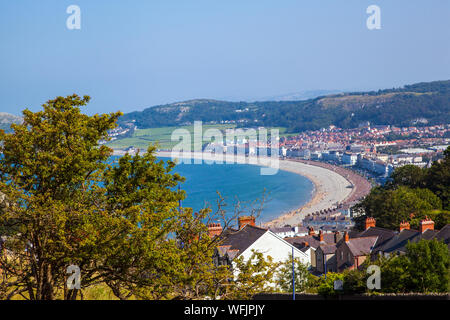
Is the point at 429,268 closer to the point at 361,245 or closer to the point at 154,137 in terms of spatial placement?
the point at 361,245

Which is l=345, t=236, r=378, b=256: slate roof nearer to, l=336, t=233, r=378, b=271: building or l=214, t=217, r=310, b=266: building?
l=336, t=233, r=378, b=271: building

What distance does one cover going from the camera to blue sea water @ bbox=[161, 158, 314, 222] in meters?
55.7

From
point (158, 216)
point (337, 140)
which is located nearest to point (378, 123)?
point (337, 140)

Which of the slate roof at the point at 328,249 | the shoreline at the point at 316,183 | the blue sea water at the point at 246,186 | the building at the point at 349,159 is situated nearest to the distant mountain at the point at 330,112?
the building at the point at 349,159

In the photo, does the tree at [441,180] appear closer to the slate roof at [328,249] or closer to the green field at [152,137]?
the slate roof at [328,249]

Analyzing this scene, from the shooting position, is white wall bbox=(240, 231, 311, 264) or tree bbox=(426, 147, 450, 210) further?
tree bbox=(426, 147, 450, 210)

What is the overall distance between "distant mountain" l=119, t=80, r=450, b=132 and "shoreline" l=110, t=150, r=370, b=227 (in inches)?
1788

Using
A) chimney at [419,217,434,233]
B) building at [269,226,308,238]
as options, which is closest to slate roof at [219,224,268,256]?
chimney at [419,217,434,233]

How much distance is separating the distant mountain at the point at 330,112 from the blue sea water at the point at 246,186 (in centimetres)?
5348

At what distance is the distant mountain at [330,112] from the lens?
13612 cm

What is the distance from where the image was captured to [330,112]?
15600 centimetres

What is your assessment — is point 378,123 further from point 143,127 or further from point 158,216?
point 158,216

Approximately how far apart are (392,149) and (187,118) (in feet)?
226

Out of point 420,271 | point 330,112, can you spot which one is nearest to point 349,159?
point 330,112
